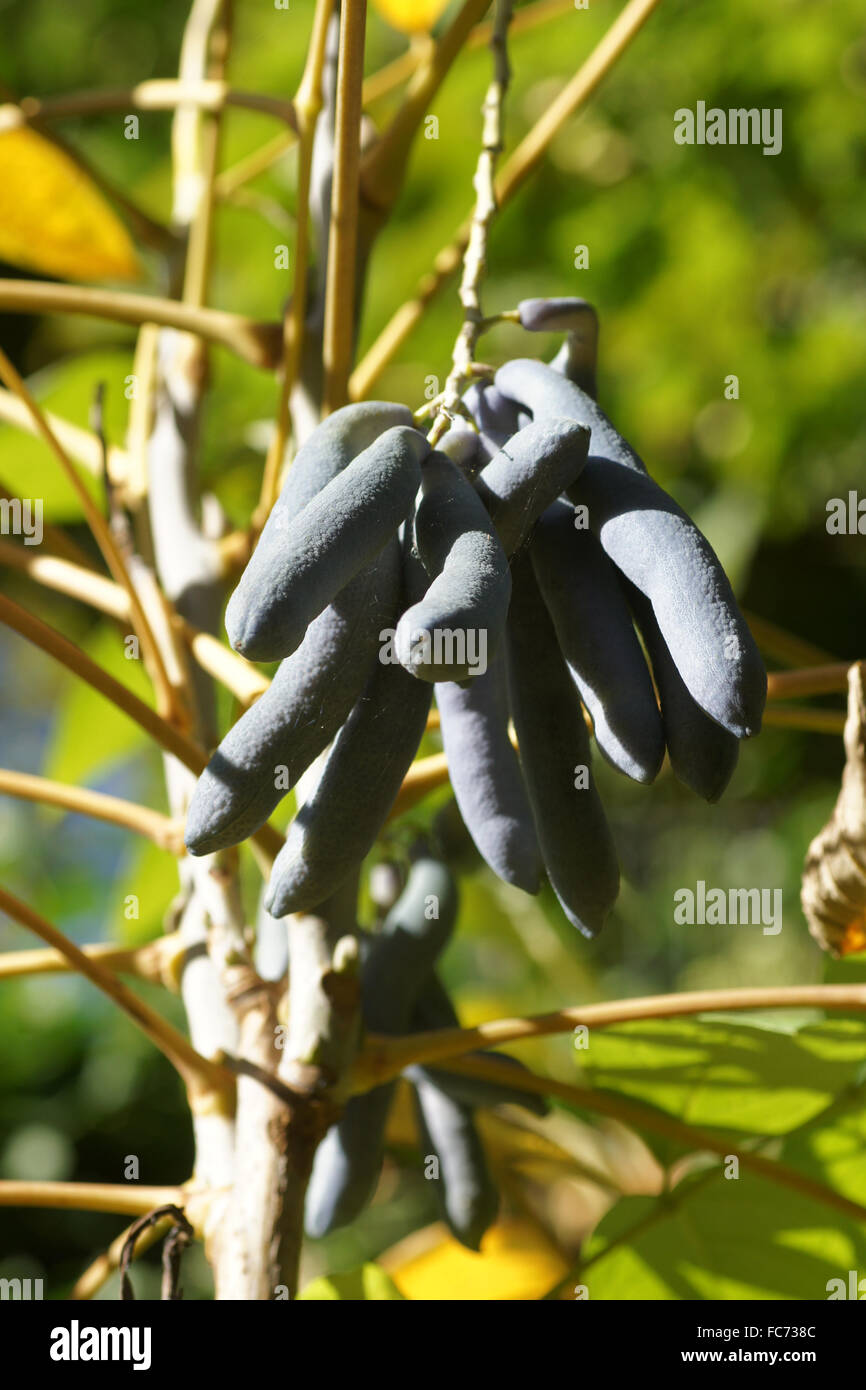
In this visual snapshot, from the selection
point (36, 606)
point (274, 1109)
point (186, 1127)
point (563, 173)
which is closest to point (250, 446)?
point (274, 1109)

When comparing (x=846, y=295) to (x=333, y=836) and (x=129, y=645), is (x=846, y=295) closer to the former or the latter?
(x=129, y=645)

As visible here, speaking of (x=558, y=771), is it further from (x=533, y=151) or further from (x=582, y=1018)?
(x=533, y=151)

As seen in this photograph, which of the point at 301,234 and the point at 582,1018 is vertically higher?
the point at 301,234

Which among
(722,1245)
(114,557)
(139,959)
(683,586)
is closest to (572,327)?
(683,586)

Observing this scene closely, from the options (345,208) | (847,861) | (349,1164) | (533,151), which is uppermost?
(533,151)

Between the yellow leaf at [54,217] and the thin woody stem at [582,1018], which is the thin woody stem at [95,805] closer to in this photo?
the thin woody stem at [582,1018]

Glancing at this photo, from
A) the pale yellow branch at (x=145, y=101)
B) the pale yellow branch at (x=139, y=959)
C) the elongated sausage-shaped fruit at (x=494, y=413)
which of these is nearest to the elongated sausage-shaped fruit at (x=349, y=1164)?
the pale yellow branch at (x=139, y=959)

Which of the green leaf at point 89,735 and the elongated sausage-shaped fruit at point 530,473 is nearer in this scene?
the elongated sausage-shaped fruit at point 530,473
